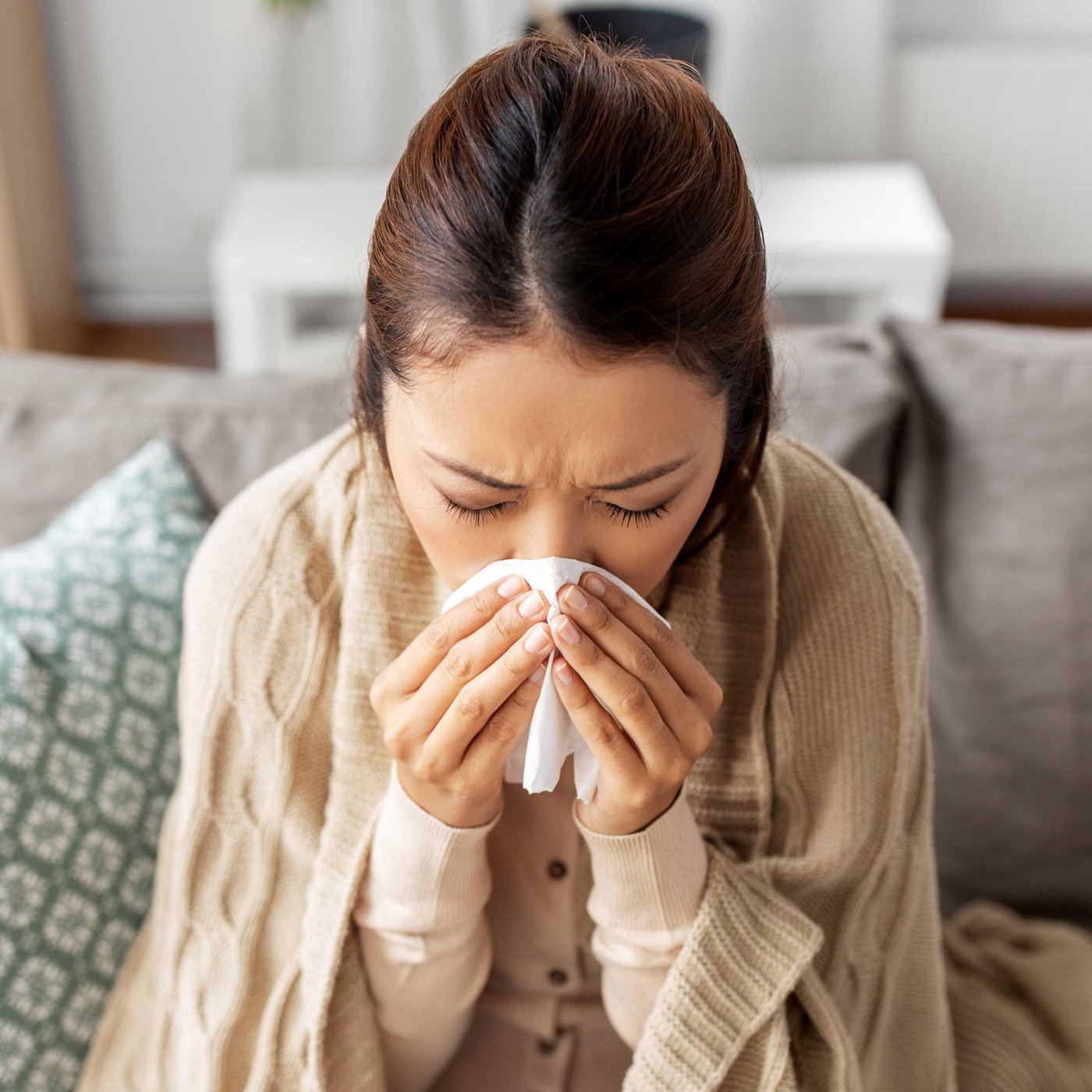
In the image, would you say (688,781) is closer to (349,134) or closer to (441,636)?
(441,636)

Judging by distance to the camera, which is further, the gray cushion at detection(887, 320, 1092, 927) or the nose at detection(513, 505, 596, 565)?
the gray cushion at detection(887, 320, 1092, 927)

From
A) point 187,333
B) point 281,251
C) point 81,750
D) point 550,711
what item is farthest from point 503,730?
point 187,333

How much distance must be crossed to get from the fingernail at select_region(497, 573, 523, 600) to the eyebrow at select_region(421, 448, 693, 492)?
7cm

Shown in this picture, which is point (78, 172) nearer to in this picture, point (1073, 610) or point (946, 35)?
point (946, 35)

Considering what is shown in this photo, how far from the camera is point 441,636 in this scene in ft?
3.00

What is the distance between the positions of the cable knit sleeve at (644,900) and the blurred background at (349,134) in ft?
6.21

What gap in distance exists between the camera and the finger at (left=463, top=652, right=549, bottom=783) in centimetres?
91

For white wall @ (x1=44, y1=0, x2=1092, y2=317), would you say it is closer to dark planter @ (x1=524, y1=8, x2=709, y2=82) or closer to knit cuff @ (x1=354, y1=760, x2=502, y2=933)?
dark planter @ (x1=524, y1=8, x2=709, y2=82)

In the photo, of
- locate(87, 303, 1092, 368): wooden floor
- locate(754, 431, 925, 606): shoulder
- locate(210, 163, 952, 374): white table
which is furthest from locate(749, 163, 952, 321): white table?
locate(754, 431, 925, 606): shoulder

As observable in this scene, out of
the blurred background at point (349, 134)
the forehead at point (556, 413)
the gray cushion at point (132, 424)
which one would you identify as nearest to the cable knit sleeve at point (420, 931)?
the forehead at point (556, 413)

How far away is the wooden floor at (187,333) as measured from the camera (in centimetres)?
329

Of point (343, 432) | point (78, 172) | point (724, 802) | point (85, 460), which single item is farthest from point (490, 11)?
point (724, 802)

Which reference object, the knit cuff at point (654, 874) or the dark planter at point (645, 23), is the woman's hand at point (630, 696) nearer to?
the knit cuff at point (654, 874)

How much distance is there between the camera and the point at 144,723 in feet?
4.14
